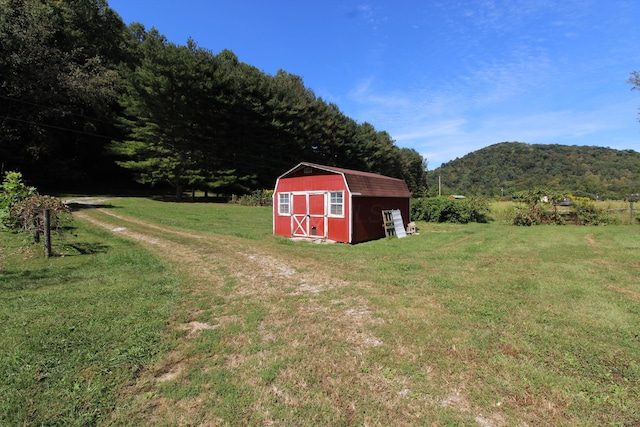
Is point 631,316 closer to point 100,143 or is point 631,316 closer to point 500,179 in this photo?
point 100,143

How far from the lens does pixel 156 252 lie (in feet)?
29.8

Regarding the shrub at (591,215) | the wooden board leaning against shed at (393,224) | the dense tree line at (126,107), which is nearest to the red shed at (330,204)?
the wooden board leaning against shed at (393,224)

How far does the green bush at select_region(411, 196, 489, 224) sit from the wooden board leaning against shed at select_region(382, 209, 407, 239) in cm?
702

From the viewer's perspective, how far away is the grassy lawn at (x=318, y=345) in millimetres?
2684

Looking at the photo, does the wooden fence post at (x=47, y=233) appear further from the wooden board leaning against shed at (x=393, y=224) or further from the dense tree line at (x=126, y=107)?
the dense tree line at (x=126, y=107)

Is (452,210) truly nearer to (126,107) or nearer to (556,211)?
(556,211)

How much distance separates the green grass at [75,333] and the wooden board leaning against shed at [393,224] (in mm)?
9795

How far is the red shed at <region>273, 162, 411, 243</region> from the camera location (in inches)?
505

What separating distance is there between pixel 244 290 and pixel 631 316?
6.22 m

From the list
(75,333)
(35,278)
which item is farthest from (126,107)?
(75,333)

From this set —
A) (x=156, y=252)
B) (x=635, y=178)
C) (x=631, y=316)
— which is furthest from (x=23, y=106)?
(x=635, y=178)

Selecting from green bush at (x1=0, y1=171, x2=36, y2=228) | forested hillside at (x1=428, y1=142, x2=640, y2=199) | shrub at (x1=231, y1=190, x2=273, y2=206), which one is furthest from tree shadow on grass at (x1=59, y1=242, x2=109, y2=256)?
forested hillside at (x1=428, y1=142, x2=640, y2=199)

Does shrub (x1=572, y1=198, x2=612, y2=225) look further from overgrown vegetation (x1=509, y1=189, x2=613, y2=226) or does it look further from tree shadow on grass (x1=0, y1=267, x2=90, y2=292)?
tree shadow on grass (x1=0, y1=267, x2=90, y2=292)

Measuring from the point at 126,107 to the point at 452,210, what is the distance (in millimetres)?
32047
